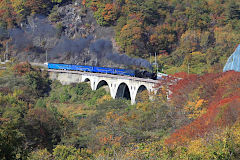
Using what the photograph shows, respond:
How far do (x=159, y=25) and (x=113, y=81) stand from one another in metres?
24.7

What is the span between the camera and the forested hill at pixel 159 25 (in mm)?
66438

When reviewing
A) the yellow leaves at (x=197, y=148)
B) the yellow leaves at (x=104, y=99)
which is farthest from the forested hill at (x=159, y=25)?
the yellow leaves at (x=197, y=148)

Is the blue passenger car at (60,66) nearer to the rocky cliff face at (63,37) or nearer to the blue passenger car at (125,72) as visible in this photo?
the rocky cliff face at (63,37)

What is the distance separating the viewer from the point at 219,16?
7719 cm

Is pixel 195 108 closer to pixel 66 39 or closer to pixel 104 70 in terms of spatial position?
pixel 104 70

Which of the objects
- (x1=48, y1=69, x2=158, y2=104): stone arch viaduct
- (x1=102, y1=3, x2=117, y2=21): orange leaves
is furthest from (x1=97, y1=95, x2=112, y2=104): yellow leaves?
(x1=102, y1=3, x2=117, y2=21): orange leaves

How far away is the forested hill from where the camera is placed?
2616 inches

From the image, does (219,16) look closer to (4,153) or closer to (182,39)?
(182,39)

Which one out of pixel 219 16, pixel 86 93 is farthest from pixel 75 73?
pixel 219 16

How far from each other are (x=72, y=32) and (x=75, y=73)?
21122 mm

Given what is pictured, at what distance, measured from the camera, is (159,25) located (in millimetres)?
77938

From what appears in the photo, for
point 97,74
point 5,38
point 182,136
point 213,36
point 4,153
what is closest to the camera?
point 4,153

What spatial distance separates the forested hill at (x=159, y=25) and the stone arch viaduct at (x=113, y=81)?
9.46 metres

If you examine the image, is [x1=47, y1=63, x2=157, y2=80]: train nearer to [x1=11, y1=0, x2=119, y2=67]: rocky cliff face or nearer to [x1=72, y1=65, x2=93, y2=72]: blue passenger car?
[x1=72, y1=65, x2=93, y2=72]: blue passenger car
